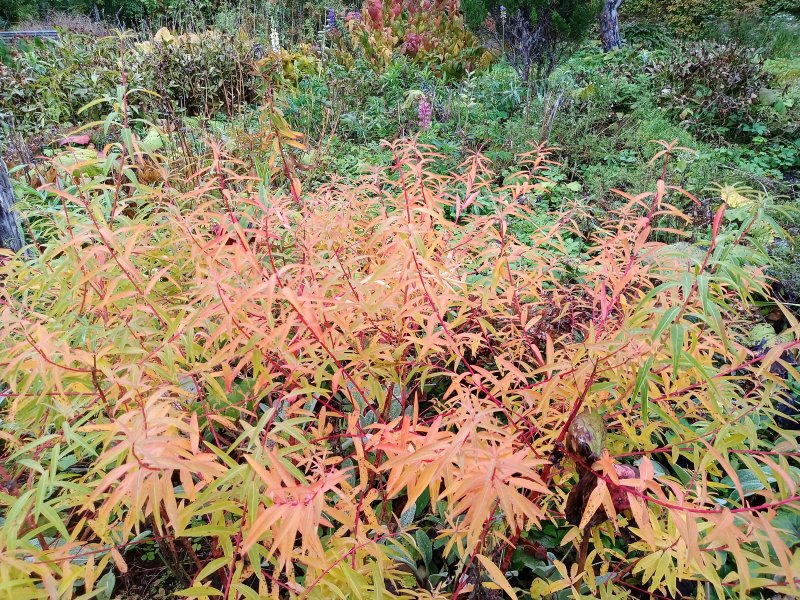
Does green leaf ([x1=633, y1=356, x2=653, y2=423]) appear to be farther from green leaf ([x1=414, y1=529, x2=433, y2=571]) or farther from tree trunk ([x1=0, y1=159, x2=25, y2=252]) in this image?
tree trunk ([x1=0, y1=159, x2=25, y2=252])

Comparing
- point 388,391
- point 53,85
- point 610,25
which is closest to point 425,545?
point 388,391

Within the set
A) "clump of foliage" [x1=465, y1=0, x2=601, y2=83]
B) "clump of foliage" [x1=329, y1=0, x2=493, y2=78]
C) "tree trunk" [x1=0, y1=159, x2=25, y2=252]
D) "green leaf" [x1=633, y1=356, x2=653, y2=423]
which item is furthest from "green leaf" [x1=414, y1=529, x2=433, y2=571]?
"clump of foliage" [x1=329, y1=0, x2=493, y2=78]

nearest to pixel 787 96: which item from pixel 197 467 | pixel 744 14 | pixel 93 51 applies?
pixel 197 467

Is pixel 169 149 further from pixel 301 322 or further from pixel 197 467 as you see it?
pixel 197 467

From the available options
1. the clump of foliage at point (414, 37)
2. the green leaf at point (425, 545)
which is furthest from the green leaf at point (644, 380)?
the clump of foliage at point (414, 37)

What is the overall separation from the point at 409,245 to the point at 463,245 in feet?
1.69

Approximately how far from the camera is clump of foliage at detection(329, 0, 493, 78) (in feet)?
21.7

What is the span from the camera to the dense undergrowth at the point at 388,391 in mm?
951

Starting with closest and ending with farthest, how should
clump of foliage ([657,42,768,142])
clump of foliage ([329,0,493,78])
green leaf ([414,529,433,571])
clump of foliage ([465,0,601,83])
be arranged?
1. green leaf ([414,529,433,571])
2. clump of foliage ([657,42,768,142])
3. clump of foliage ([465,0,601,83])
4. clump of foliage ([329,0,493,78])

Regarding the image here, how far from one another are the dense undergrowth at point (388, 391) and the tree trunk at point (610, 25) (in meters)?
4.25

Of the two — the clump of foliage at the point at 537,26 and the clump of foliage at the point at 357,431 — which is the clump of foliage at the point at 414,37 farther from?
the clump of foliage at the point at 357,431

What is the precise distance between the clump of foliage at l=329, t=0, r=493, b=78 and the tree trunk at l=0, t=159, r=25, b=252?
476 centimetres

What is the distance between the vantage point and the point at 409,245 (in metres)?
1.16

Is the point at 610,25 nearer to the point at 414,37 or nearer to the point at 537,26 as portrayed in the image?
the point at 537,26
